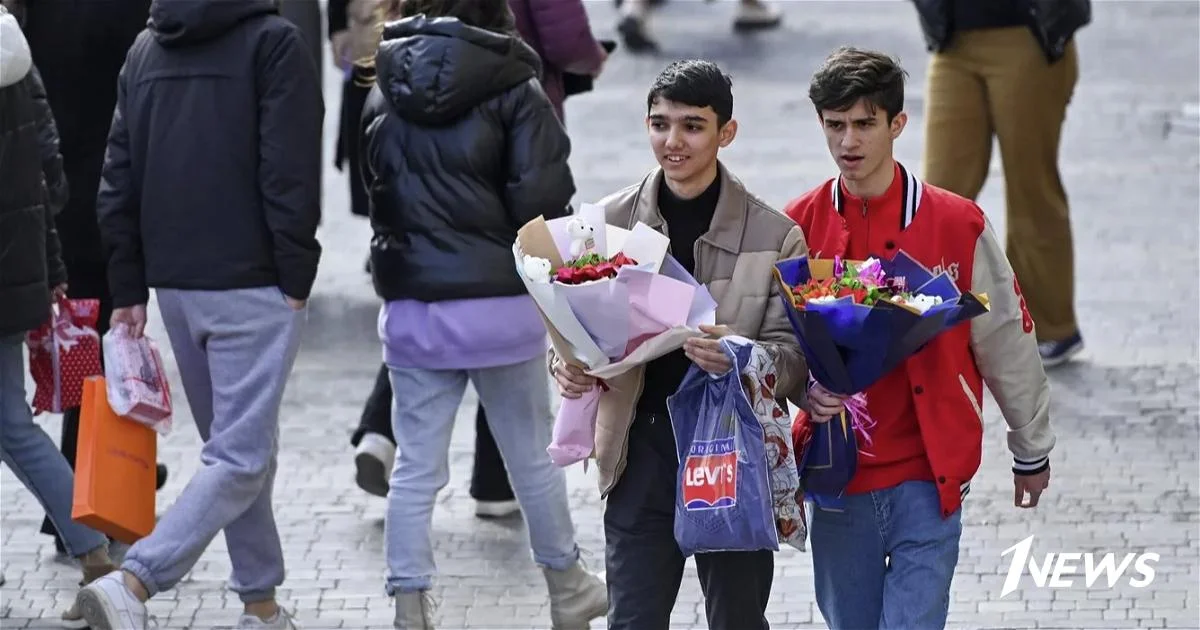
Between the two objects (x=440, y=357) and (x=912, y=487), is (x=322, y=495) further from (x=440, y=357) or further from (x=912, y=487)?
(x=912, y=487)

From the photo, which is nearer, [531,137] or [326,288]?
[531,137]

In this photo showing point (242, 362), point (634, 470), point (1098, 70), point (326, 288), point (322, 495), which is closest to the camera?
point (634, 470)

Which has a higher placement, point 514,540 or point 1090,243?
point 514,540

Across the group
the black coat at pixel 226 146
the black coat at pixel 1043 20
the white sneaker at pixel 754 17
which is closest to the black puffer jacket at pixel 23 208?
the black coat at pixel 226 146

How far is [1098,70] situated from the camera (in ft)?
48.6

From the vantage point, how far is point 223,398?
594 cm

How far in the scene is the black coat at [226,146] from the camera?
5770mm

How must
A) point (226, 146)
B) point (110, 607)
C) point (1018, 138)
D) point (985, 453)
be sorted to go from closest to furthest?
point (110, 607) < point (226, 146) < point (985, 453) < point (1018, 138)

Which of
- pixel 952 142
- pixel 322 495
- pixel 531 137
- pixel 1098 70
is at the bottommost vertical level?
pixel 1098 70

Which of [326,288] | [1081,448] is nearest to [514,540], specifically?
[1081,448]

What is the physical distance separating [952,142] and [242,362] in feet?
12.4

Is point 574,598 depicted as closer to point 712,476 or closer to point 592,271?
point 712,476

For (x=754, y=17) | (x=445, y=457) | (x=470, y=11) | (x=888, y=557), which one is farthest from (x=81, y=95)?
(x=754, y=17)

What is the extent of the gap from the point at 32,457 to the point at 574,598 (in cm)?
173
